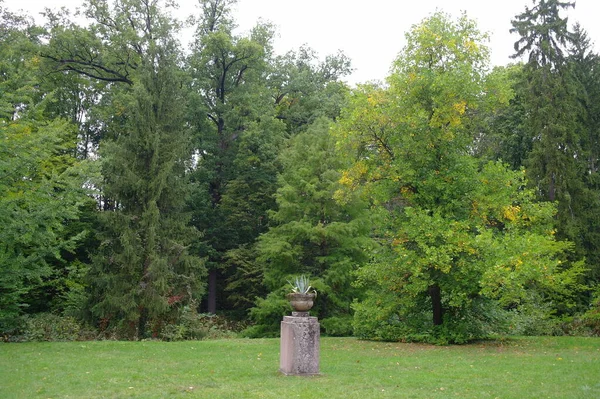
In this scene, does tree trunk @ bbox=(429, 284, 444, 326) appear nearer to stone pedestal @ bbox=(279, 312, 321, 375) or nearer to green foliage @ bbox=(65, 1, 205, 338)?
stone pedestal @ bbox=(279, 312, 321, 375)

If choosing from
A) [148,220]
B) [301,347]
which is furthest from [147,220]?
[301,347]

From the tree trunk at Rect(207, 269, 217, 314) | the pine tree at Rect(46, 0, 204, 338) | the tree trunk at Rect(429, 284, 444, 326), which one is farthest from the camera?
the tree trunk at Rect(207, 269, 217, 314)

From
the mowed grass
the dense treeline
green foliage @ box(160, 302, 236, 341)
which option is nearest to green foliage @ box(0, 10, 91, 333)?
the dense treeline

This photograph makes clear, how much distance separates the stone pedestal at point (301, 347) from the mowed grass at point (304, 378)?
0.30 m

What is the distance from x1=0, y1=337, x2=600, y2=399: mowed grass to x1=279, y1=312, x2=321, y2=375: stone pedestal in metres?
0.30

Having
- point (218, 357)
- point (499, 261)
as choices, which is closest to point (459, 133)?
point (499, 261)

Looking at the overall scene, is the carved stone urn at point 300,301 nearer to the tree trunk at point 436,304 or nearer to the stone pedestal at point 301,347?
the stone pedestal at point 301,347

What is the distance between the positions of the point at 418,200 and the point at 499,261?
12.3ft

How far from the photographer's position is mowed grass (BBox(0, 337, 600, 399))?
8672 mm

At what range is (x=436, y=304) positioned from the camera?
677 inches

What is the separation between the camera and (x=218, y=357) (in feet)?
44.0

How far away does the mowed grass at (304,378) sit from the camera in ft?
28.5

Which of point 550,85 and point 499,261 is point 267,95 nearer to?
point 550,85

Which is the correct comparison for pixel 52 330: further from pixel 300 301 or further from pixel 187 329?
pixel 300 301
